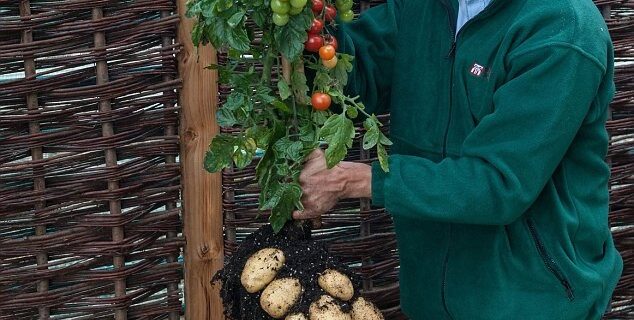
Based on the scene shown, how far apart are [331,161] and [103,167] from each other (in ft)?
3.03

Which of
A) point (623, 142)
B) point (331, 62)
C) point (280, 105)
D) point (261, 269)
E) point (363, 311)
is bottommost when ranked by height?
point (363, 311)

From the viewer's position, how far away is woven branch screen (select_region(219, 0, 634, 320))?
107 inches

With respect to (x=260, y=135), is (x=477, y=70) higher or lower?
higher

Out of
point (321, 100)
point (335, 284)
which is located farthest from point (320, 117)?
point (335, 284)

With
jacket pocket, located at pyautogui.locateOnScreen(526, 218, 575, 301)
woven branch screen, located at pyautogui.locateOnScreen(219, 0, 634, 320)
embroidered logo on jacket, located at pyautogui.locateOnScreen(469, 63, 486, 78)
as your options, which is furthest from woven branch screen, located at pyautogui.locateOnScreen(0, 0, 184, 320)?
jacket pocket, located at pyautogui.locateOnScreen(526, 218, 575, 301)

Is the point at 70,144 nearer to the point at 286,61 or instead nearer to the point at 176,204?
the point at 176,204

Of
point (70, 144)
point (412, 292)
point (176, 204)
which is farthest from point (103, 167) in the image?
point (412, 292)

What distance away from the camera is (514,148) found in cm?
192

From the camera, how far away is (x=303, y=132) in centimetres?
202

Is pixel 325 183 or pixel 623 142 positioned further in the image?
pixel 623 142

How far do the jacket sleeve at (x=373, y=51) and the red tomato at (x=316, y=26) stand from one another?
345mm

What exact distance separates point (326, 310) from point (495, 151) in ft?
1.72

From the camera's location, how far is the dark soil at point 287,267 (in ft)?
6.54

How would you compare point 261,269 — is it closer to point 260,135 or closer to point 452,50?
point 260,135
